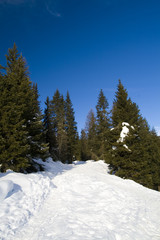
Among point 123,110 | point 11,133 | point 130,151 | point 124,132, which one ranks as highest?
point 123,110

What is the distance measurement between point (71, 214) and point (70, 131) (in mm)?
27085

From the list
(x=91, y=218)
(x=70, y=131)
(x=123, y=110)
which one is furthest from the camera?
(x=70, y=131)

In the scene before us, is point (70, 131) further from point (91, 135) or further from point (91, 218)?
point (91, 218)

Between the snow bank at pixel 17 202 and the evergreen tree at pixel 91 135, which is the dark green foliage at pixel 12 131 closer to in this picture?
the snow bank at pixel 17 202

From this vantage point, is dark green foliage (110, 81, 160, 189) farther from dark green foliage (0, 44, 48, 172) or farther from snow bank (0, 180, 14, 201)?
snow bank (0, 180, 14, 201)

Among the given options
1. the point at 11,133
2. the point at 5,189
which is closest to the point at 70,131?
the point at 11,133

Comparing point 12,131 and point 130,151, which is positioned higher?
point 12,131

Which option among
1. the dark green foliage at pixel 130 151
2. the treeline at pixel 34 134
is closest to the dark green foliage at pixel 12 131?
the treeline at pixel 34 134

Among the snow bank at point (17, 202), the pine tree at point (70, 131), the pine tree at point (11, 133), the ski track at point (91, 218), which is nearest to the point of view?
the ski track at point (91, 218)

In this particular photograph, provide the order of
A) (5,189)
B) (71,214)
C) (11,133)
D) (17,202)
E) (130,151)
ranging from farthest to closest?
1. (130,151)
2. (11,133)
3. (5,189)
4. (17,202)
5. (71,214)

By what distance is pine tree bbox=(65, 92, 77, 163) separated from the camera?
1220 inches

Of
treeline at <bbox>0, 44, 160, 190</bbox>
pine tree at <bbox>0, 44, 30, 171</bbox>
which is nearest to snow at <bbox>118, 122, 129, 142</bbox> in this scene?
treeline at <bbox>0, 44, 160, 190</bbox>

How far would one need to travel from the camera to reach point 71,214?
557cm

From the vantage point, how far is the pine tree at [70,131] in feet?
102
